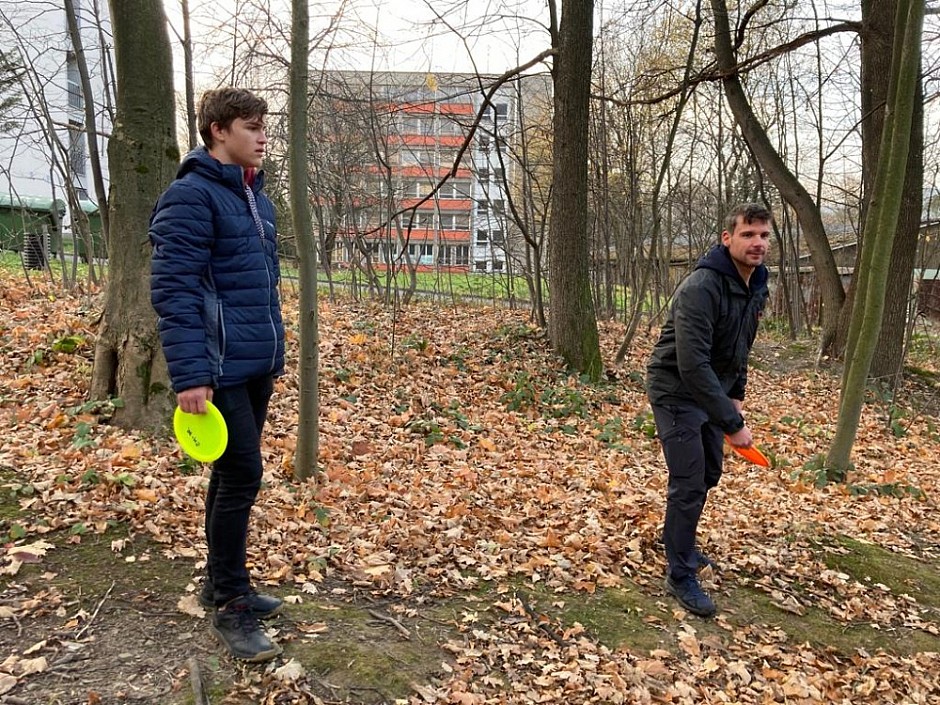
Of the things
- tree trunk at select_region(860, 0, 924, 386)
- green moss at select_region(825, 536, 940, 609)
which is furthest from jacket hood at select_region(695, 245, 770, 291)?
tree trunk at select_region(860, 0, 924, 386)

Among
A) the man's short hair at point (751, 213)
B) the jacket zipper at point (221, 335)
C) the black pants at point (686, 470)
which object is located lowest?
the black pants at point (686, 470)

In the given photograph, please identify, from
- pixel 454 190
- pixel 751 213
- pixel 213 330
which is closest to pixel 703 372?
pixel 751 213

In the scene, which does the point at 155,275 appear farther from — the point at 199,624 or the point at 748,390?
the point at 748,390

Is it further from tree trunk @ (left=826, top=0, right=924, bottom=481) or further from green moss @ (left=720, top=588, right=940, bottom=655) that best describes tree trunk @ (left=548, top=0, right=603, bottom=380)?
green moss @ (left=720, top=588, right=940, bottom=655)

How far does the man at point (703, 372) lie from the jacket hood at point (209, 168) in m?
Answer: 2.26

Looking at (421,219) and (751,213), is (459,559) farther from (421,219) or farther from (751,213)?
(421,219)

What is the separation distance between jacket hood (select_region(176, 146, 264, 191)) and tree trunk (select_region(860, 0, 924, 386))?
1014cm

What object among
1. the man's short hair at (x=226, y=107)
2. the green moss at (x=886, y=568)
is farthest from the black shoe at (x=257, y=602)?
the green moss at (x=886, y=568)

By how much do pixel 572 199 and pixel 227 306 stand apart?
6934 mm

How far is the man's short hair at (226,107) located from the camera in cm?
260

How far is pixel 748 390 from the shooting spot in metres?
10.3

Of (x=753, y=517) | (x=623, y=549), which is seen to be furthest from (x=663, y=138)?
(x=623, y=549)

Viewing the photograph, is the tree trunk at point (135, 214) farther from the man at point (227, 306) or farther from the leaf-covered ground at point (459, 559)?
the man at point (227, 306)

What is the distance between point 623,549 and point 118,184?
14.3ft
